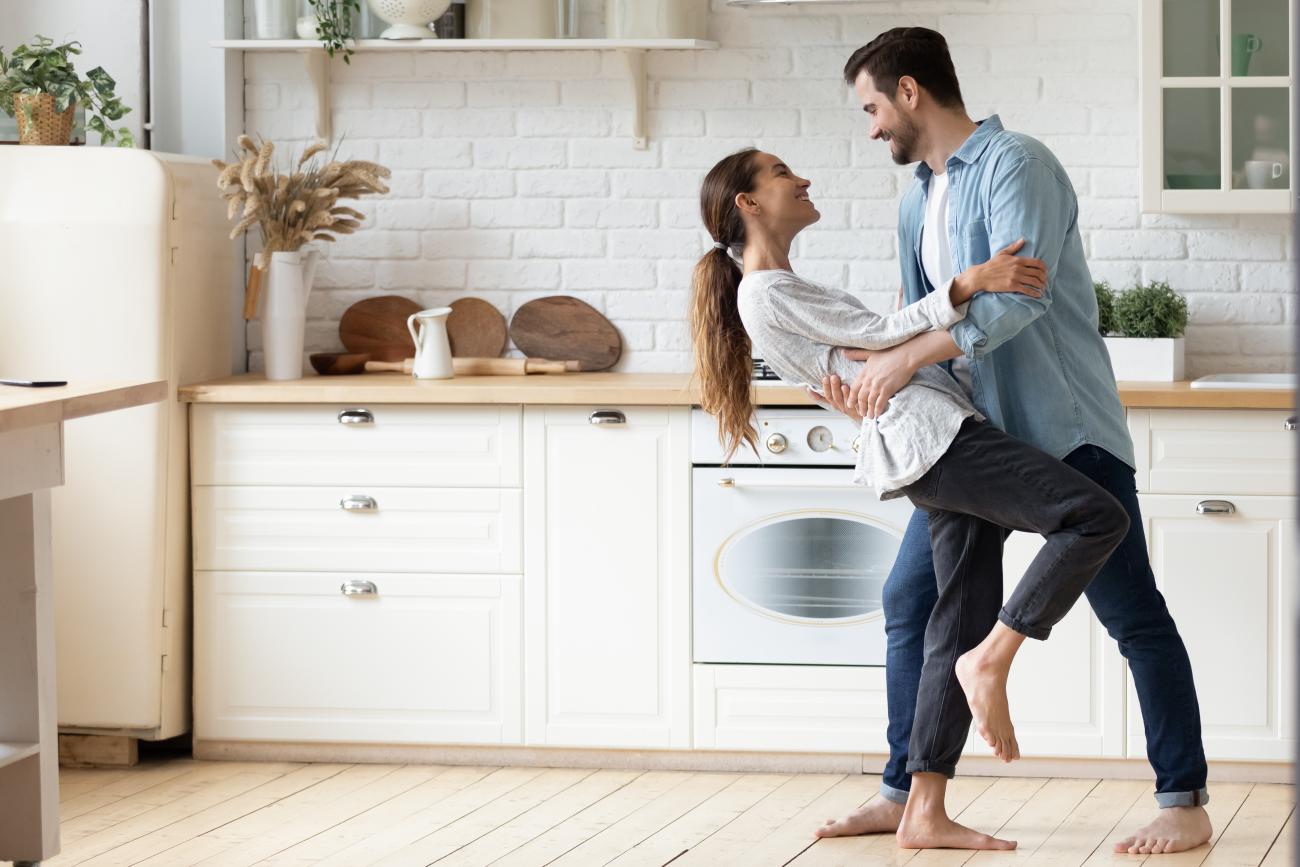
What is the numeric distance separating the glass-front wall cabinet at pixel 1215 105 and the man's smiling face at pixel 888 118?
3.55 ft

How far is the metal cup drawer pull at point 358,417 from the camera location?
3537mm

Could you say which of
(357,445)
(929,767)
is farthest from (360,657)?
(929,767)

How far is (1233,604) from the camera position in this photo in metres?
3.34

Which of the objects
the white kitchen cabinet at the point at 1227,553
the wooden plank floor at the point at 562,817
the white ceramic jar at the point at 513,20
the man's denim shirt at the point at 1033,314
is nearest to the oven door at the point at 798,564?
the wooden plank floor at the point at 562,817

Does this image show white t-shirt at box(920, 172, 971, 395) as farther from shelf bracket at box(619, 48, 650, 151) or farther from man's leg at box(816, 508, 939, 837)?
shelf bracket at box(619, 48, 650, 151)

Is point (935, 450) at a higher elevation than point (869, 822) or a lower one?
higher

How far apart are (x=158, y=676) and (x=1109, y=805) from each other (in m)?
2.11

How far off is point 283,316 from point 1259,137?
228 cm

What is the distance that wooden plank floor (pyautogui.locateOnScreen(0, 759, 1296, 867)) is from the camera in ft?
9.65

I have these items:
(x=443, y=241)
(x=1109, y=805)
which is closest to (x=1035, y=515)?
(x=1109, y=805)

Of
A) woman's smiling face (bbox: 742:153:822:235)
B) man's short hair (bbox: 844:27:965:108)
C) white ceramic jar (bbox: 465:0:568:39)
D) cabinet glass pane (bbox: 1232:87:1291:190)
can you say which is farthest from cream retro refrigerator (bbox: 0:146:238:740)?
cabinet glass pane (bbox: 1232:87:1291:190)

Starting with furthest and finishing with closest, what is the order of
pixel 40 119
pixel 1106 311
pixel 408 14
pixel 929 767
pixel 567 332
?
pixel 567 332 < pixel 408 14 < pixel 1106 311 < pixel 40 119 < pixel 929 767

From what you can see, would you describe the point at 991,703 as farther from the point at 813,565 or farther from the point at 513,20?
the point at 513,20

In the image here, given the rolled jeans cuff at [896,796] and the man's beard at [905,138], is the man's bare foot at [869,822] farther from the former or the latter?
the man's beard at [905,138]
